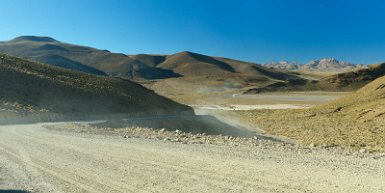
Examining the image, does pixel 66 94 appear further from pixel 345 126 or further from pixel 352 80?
pixel 352 80

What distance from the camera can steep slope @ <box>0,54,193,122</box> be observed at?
164ft

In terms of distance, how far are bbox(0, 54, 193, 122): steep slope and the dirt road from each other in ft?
81.6

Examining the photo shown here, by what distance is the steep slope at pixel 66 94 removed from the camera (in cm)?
5000

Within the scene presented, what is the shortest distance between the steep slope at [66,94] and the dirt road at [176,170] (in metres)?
24.9

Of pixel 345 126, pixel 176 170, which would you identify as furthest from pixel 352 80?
pixel 176 170

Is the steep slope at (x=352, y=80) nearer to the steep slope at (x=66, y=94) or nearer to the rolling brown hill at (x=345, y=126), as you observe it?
the rolling brown hill at (x=345, y=126)

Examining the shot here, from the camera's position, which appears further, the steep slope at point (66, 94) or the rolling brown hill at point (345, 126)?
the steep slope at point (66, 94)

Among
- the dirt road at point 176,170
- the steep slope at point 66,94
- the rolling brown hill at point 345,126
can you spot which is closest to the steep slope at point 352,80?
the rolling brown hill at point 345,126

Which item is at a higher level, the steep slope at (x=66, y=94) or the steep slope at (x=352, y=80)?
the steep slope at (x=352, y=80)

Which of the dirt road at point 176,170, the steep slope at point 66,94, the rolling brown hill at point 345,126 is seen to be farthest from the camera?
the steep slope at point 66,94

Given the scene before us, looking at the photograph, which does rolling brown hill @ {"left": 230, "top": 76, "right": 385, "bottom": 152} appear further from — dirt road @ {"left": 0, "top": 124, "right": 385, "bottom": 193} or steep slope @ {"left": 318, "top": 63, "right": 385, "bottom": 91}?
steep slope @ {"left": 318, "top": 63, "right": 385, "bottom": 91}

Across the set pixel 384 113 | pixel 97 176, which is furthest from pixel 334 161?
pixel 384 113

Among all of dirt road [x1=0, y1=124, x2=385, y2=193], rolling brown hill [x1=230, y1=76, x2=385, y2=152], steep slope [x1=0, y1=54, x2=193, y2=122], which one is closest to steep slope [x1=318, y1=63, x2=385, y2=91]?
rolling brown hill [x1=230, y1=76, x2=385, y2=152]

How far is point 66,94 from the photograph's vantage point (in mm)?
57469
